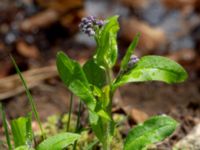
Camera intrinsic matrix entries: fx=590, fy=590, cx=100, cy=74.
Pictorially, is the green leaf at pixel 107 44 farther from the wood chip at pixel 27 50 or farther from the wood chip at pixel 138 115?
the wood chip at pixel 27 50

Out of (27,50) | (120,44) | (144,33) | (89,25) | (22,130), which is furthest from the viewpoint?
(144,33)

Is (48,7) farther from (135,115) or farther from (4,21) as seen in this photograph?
(135,115)

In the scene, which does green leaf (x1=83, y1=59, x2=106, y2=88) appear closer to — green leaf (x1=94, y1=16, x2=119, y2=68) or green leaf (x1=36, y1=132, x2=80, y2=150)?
green leaf (x1=94, y1=16, x2=119, y2=68)

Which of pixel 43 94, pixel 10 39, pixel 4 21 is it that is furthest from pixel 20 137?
pixel 4 21

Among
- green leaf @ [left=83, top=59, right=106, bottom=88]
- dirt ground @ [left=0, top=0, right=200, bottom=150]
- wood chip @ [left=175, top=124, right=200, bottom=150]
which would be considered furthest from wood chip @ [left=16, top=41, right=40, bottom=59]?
green leaf @ [left=83, top=59, right=106, bottom=88]

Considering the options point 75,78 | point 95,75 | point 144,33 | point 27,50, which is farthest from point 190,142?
point 144,33

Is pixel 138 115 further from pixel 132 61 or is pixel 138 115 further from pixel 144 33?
pixel 144 33
